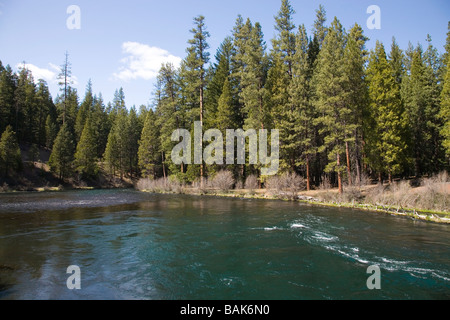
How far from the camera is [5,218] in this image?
14492 millimetres

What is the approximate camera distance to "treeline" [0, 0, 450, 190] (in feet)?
79.9

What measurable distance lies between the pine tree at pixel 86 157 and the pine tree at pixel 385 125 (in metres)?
48.9

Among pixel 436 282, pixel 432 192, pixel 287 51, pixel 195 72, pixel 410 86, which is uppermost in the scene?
pixel 287 51

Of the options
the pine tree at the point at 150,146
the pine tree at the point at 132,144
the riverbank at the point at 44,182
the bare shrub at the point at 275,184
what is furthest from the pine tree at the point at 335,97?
the pine tree at the point at 132,144

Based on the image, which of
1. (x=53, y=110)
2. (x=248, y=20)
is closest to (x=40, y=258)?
(x=248, y=20)

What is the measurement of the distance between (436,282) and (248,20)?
139 ft

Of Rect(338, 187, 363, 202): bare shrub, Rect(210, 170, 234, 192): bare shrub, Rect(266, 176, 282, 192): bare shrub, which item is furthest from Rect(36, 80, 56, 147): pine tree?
Rect(338, 187, 363, 202): bare shrub

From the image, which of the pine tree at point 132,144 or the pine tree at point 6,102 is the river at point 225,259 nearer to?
the pine tree at point 132,144

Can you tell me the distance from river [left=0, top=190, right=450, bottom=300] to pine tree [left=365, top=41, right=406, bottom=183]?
12696 mm

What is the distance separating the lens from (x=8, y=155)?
42.0 meters

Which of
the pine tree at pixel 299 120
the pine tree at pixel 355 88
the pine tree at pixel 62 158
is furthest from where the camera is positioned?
the pine tree at pixel 62 158

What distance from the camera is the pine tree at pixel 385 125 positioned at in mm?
24047

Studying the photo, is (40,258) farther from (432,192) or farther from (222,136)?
(222,136)

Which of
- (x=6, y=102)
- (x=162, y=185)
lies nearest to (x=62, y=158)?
(x=6, y=102)
